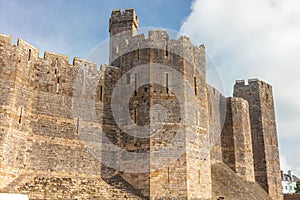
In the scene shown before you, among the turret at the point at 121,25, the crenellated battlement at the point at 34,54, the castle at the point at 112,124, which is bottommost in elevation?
the castle at the point at 112,124

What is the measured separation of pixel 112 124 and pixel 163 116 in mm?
2585

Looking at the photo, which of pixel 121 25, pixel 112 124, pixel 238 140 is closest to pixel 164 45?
pixel 112 124

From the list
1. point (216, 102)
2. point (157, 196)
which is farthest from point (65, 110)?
point (216, 102)

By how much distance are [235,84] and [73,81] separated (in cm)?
1394

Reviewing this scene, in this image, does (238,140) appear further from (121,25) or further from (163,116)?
(121,25)

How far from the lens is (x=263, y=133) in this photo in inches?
994

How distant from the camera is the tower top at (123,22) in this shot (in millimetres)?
21781

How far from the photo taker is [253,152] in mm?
25172

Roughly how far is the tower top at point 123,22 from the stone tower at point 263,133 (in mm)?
9523

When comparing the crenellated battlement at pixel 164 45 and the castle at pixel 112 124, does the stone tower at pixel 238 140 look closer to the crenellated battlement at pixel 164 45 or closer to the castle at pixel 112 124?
the castle at pixel 112 124

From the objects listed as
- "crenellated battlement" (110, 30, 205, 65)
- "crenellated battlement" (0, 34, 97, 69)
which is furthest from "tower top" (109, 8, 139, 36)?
"crenellated battlement" (0, 34, 97, 69)

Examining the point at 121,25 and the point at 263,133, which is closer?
the point at 121,25

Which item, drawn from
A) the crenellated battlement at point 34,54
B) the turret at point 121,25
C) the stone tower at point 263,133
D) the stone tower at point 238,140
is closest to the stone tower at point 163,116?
the crenellated battlement at point 34,54

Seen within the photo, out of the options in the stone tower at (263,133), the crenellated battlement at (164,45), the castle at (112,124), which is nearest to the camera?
the castle at (112,124)
